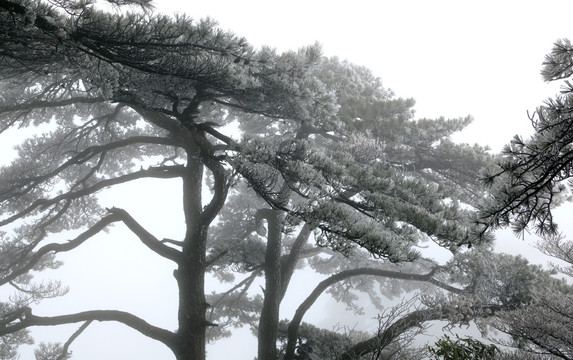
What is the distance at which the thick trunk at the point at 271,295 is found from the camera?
8.62m

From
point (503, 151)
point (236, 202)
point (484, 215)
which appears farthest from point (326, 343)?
point (503, 151)

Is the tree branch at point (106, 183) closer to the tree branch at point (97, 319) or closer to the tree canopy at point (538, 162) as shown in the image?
the tree branch at point (97, 319)

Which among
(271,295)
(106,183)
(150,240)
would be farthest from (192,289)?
(106,183)

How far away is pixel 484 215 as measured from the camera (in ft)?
9.55

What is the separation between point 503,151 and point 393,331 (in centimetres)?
530

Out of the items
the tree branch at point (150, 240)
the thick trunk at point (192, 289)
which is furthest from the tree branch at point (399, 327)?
the tree branch at point (150, 240)

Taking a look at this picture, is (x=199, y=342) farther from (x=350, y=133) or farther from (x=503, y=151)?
(x=503, y=151)

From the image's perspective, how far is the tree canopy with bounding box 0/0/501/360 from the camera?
178 inches

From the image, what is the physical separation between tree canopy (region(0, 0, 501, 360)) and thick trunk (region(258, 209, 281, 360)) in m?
0.03

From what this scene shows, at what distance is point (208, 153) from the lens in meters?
6.13

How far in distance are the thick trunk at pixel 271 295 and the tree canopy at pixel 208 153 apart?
0.11 feet

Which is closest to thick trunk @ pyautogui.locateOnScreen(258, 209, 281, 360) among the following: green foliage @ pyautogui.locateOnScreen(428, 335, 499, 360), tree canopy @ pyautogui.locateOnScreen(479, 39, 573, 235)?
green foliage @ pyautogui.locateOnScreen(428, 335, 499, 360)

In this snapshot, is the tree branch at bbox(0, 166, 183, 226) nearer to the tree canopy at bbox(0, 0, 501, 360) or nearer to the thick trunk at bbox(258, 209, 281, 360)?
the tree canopy at bbox(0, 0, 501, 360)

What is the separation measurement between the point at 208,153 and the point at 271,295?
463cm
